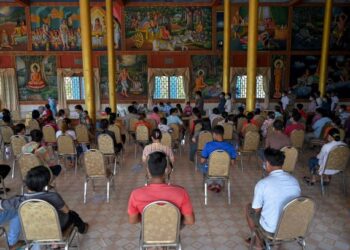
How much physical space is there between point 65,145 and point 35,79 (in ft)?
36.5

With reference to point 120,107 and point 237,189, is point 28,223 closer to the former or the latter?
point 237,189

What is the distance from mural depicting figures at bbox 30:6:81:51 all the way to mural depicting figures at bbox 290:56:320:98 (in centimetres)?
1105

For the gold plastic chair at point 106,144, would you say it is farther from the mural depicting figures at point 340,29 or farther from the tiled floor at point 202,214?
the mural depicting figures at point 340,29

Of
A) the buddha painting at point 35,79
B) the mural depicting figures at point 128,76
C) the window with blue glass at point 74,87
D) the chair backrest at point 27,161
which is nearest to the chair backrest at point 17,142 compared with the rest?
the chair backrest at point 27,161

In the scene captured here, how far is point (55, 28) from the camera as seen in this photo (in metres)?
16.1

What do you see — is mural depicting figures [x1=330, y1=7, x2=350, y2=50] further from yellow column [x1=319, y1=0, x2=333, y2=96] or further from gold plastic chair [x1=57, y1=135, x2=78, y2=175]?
gold plastic chair [x1=57, y1=135, x2=78, y2=175]

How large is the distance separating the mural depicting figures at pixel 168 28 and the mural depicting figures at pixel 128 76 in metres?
0.65

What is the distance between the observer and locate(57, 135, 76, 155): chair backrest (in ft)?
21.7

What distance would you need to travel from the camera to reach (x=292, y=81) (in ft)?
54.8

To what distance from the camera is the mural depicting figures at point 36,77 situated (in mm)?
16281

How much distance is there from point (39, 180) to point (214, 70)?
14.1m

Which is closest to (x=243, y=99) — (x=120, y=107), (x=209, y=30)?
(x=209, y=30)

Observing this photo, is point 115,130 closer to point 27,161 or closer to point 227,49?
point 27,161

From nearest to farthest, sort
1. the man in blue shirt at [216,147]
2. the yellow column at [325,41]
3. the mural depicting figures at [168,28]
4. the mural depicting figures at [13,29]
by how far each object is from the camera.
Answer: the man in blue shirt at [216,147]
the yellow column at [325,41]
the mural depicting figures at [13,29]
the mural depicting figures at [168,28]
